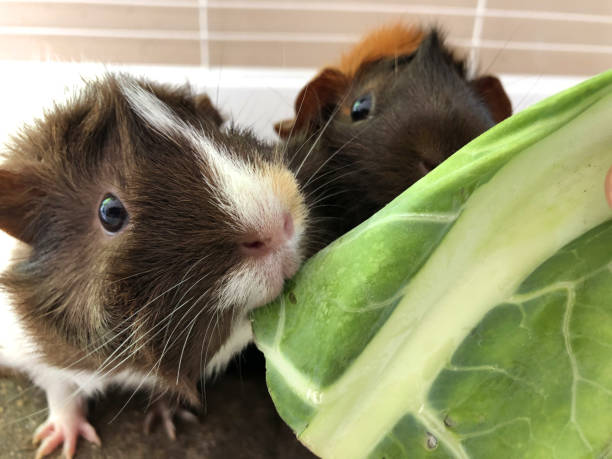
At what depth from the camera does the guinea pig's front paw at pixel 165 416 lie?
52.3 inches

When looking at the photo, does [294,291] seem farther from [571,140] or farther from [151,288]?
[571,140]

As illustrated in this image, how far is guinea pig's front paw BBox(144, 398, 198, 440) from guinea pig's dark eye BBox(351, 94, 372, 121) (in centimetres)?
79

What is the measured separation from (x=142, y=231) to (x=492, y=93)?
3.68 ft

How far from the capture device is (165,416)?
1339mm

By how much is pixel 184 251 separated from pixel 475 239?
416mm

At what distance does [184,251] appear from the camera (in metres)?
0.86

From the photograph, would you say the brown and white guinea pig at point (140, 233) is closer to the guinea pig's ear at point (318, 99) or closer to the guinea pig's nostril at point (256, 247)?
the guinea pig's nostril at point (256, 247)

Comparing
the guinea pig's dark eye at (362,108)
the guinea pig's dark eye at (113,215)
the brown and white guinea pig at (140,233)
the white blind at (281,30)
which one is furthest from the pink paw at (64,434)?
the white blind at (281,30)

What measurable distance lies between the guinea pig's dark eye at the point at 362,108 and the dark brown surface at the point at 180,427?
2.26ft

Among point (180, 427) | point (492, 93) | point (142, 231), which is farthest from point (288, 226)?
point (492, 93)

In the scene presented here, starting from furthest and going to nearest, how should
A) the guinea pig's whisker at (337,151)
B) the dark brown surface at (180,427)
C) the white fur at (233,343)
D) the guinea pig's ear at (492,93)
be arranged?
the guinea pig's ear at (492,93)
the dark brown surface at (180,427)
the guinea pig's whisker at (337,151)
the white fur at (233,343)

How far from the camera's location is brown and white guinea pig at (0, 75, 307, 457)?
2.84ft

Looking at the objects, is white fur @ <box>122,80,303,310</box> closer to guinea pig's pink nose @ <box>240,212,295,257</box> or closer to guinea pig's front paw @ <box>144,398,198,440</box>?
guinea pig's pink nose @ <box>240,212,295,257</box>

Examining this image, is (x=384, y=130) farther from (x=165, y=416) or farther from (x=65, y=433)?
(x=65, y=433)
